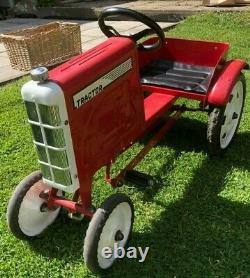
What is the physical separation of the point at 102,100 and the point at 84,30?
5.66 metres

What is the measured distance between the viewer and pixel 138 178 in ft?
8.30

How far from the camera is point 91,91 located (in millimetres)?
2086

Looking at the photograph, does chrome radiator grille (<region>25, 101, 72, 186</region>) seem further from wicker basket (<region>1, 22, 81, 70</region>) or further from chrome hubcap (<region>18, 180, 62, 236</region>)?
wicker basket (<region>1, 22, 81, 70</region>)

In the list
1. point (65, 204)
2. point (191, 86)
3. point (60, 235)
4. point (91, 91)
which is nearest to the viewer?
point (91, 91)

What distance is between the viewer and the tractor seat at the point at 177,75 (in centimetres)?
305

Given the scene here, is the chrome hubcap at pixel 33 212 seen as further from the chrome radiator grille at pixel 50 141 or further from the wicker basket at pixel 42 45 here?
the wicker basket at pixel 42 45

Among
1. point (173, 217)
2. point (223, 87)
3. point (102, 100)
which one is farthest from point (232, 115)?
point (102, 100)

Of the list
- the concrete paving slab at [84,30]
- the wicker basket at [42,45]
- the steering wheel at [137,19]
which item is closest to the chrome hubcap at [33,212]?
the steering wheel at [137,19]

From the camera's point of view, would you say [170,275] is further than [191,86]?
No

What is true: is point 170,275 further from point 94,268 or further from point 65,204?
point 65,204

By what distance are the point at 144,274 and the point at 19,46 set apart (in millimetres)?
3881

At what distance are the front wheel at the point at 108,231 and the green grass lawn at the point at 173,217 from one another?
0.12 metres

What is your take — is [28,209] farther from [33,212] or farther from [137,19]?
[137,19]

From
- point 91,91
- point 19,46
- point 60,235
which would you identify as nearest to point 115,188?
point 60,235
